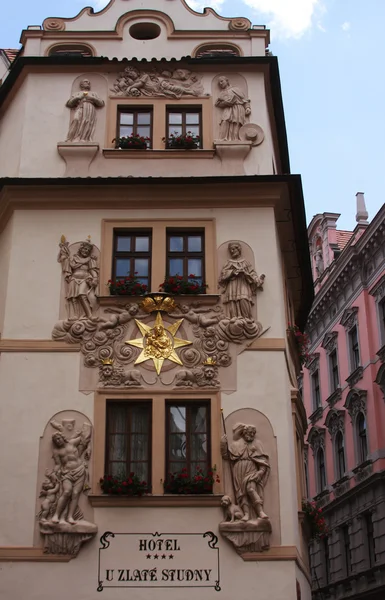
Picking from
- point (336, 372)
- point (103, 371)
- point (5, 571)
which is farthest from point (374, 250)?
point (5, 571)

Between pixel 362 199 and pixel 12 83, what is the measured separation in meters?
26.1

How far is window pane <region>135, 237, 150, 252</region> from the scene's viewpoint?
64.8 ft

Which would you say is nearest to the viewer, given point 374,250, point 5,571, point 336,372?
point 5,571

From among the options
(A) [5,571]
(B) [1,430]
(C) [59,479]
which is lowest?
(A) [5,571]

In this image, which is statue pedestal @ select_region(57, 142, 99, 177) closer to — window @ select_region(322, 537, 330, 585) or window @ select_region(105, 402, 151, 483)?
window @ select_region(105, 402, 151, 483)

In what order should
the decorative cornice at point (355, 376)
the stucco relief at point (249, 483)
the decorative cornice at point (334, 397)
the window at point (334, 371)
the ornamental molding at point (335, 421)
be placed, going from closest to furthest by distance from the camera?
the stucco relief at point (249, 483) → the decorative cornice at point (355, 376) → the ornamental molding at point (335, 421) → the decorative cornice at point (334, 397) → the window at point (334, 371)

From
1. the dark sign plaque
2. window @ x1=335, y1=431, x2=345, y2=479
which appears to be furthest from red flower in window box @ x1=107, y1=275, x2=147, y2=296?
window @ x1=335, y1=431, x2=345, y2=479

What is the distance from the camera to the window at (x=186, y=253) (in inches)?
767

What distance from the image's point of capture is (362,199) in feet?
147

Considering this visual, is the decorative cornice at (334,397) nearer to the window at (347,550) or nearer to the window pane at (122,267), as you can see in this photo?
the window at (347,550)

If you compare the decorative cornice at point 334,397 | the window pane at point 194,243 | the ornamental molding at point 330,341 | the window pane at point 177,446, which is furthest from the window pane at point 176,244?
the ornamental molding at point 330,341

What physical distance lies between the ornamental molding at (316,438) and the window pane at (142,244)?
24.4m

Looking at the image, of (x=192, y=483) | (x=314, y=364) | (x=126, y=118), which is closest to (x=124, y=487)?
(x=192, y=483)

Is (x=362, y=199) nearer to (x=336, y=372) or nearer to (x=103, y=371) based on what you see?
(x=336, y=372)
